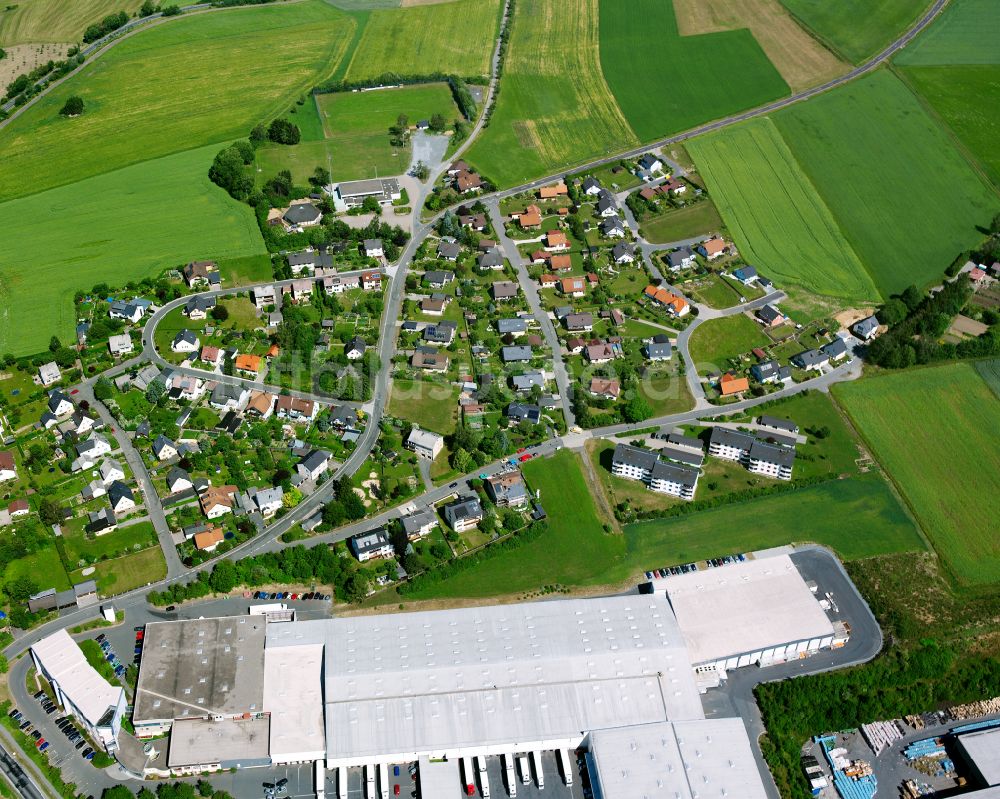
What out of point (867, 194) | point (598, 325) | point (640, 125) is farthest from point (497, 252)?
point (867, 194)

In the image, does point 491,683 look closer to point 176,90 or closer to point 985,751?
point 985,751

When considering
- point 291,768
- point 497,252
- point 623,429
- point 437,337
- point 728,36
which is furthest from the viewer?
point 728,36

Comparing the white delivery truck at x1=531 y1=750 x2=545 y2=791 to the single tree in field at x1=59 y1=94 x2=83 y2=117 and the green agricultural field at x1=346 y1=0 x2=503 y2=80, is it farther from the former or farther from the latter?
the single tree in field at x1=59 y1=94 x2=83 y2=117

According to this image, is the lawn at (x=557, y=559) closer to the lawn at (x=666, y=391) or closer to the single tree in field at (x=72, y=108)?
the lawn at (x=666, y=391)

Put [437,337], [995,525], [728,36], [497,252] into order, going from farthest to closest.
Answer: [728,36], [497,252], [437,337], [995,525]

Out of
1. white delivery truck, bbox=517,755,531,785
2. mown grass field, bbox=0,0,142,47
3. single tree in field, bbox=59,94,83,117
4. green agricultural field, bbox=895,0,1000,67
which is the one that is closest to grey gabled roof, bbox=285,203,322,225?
single tree in field, bbox=59,94,83,117

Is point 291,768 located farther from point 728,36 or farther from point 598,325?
point 728,36
